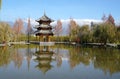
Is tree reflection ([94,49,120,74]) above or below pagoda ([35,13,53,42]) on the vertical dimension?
below

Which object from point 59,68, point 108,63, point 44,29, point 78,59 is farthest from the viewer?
point 44,29

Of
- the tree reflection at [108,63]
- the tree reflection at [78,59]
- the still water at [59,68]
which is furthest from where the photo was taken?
the tree reflection at [78,59]

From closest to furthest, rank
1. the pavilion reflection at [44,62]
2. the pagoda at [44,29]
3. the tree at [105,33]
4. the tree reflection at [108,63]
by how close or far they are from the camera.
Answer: the tree reflection at [108,63] → the pavilion reflection at [44,62] → the tree at [105,33] → the pagoda at [44,29]

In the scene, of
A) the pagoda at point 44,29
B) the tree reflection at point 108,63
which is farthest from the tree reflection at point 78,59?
the pagoda at point 44,29

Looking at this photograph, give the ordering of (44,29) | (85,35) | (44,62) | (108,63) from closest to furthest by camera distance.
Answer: (108,63), (44,62), (85,35), (44,29)

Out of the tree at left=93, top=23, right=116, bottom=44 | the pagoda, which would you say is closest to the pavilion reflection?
the tree at left=93, top=23, right=116, bottom=44

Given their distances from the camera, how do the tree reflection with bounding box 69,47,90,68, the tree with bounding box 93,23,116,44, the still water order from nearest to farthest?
1. the still water
2. the tree reflection with bounding box 69,47,90,68
3. the tree with bounding box 93,23,116,44

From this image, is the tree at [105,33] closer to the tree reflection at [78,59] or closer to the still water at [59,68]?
the tree reflection at [78,59]

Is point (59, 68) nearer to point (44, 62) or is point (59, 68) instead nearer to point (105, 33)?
point (44, 62)

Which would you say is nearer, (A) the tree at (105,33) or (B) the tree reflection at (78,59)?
(B) the tree reflection at (78,59)

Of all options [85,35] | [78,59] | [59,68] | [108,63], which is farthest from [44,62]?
[85,35]

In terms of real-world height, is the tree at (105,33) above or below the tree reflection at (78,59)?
above

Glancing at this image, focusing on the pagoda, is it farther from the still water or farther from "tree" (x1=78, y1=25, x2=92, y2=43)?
the still water

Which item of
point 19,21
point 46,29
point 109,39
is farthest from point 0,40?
point 19,21
